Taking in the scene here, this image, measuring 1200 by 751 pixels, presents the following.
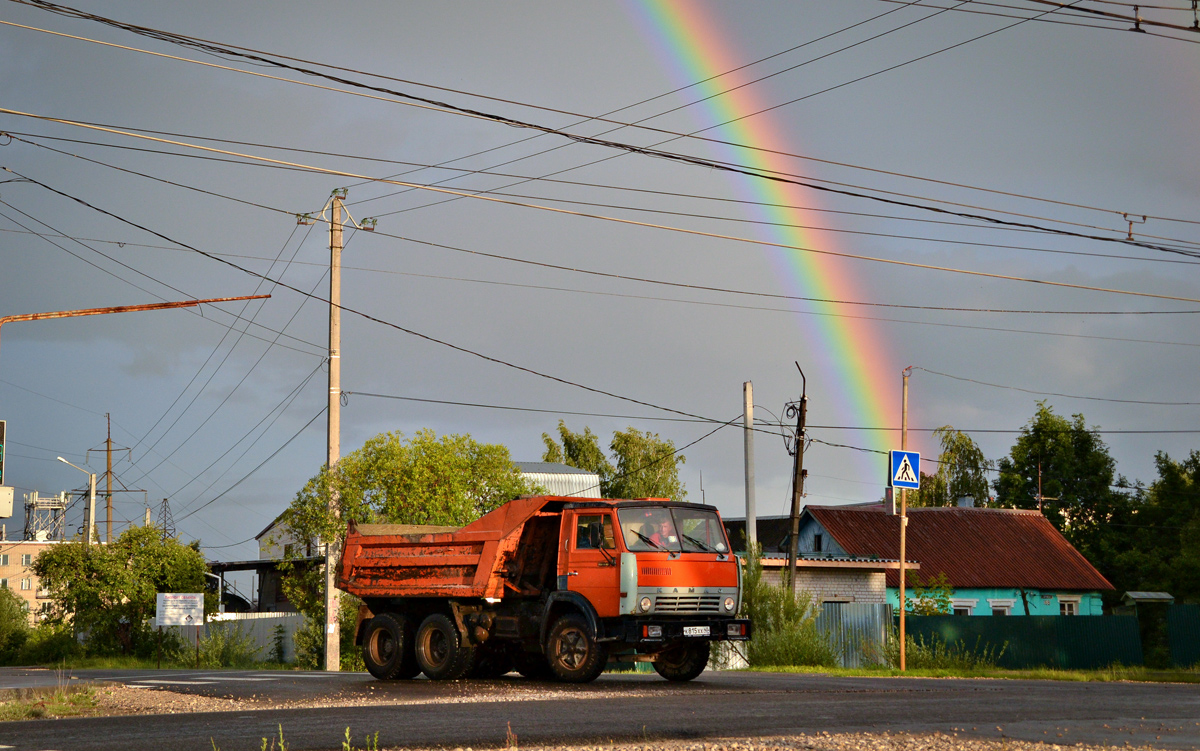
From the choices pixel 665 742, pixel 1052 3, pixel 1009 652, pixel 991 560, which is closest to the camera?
pixel 665 742

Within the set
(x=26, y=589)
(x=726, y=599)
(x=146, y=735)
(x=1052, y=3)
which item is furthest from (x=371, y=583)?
(x=26, y=589)

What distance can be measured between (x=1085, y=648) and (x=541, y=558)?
19.2m

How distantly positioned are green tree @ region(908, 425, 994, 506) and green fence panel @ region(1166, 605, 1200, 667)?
3842cm

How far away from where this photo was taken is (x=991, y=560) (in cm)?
4553

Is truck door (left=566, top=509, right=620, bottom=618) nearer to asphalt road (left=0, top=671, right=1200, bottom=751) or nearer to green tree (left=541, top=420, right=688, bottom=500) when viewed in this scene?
asphalt road (left=0, top=671, right=1200, bottom=751)

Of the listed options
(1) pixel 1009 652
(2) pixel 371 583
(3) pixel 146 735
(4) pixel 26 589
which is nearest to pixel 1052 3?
(2) pixel 371 583

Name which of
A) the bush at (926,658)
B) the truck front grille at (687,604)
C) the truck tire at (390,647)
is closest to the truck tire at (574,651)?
the truck front grille at (687,604)

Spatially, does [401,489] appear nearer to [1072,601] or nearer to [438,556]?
[438,556]

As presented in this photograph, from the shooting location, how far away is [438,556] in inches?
712

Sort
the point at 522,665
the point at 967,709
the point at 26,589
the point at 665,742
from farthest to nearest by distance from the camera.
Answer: the point at 26,589 < the point at 522,665 < the point at 967,709 < the point at 665,742

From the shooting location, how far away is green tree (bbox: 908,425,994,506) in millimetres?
67688

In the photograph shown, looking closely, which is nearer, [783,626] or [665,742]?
[665,742]

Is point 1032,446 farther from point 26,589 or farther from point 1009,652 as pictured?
point 26,589

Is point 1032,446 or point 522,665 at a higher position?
point 1032,446
